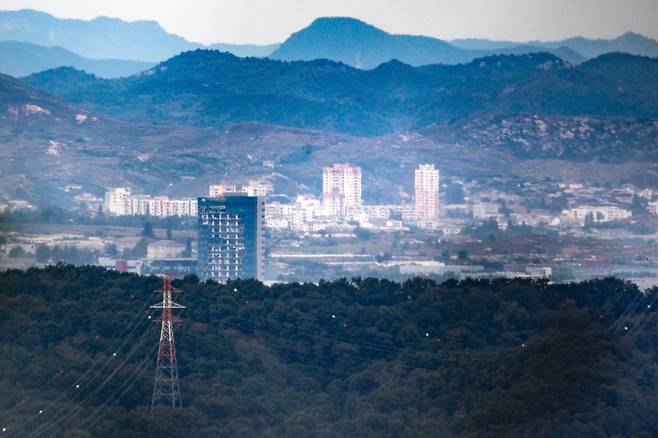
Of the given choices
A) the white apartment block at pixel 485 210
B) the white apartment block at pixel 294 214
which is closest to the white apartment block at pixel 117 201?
the white apartment block at pixel 294 214

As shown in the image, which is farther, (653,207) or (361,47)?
(361,47)

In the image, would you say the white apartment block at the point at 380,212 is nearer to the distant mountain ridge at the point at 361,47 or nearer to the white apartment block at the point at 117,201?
the white apartment block at the point at 117,201

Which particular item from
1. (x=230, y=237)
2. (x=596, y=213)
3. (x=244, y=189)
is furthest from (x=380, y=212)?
(x=230, y=237)

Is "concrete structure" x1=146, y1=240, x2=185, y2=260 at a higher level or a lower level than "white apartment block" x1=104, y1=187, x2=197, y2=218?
lower

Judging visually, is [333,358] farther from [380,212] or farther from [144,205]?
[380,212]

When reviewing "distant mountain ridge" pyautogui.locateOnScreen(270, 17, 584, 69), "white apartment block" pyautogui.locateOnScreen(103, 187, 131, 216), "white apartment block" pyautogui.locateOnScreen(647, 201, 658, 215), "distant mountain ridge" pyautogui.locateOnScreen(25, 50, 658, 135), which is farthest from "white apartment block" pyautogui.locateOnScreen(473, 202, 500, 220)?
"distant mountain ridge" pyautogui.locateOnScreen(270, 17, 584, 69)

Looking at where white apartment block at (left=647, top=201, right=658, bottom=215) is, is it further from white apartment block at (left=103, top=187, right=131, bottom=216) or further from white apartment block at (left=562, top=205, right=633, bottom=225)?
white apartment block at (left=103, top=187, right=131, bottom=216)
